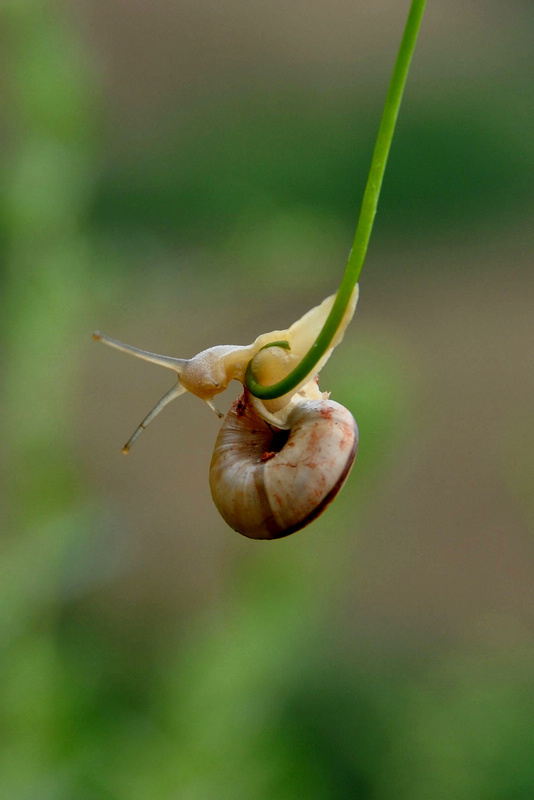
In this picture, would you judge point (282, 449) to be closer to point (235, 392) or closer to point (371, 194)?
point (371, 194)

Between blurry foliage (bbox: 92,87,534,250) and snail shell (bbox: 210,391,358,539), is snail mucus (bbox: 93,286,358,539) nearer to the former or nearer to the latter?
snail shell (bbox: 210,391,358,539)

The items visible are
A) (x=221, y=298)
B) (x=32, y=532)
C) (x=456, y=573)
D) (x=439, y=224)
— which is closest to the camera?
(x=32, y=532)

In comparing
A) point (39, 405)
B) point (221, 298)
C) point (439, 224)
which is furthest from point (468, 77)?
point (39, 405)

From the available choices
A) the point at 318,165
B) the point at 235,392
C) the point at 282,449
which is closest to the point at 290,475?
the point at 282,449

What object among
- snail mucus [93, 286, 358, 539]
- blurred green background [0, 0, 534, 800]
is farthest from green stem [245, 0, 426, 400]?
blurred green background [0, 0, 534, 800]

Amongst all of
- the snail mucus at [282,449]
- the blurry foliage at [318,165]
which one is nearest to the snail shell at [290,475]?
the snail mucus at [282,449]

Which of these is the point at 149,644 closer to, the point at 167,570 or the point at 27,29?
the point at 167,570
